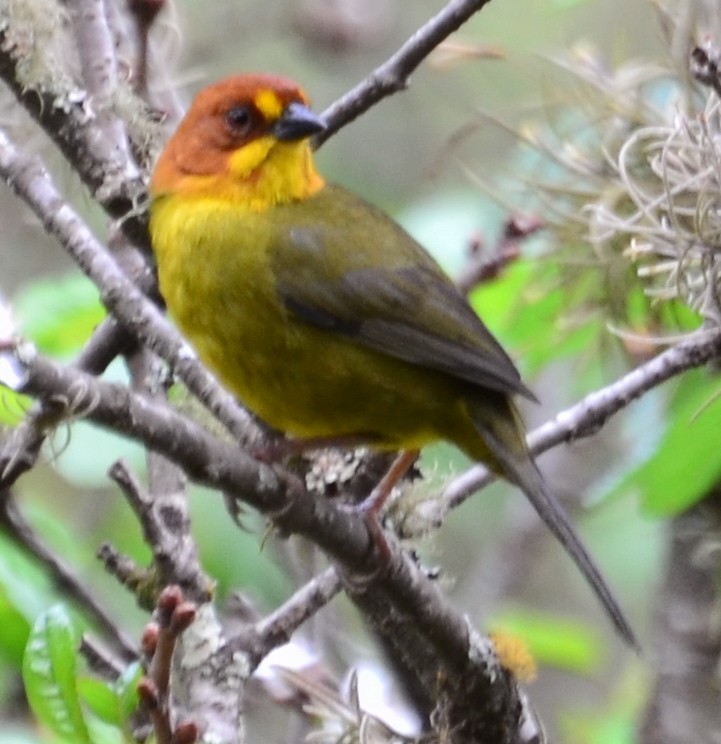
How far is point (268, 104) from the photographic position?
→ 10.6ft

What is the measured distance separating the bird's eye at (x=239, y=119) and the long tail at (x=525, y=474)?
0.88 meters

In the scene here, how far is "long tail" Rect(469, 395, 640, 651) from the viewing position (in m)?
2.69

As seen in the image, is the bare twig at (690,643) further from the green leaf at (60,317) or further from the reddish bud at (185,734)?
the reddish bud at (185,734)

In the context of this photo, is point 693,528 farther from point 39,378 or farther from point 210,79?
point 210,79

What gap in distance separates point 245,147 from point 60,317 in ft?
1.94

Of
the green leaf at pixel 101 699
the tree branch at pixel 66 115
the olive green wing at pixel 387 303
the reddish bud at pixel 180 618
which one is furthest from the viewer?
the olive green wing at pixel 387 303

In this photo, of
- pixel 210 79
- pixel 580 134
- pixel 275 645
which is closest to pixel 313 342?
pixel 275 645

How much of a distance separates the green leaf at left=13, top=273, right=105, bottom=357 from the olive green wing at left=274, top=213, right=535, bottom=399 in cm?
54

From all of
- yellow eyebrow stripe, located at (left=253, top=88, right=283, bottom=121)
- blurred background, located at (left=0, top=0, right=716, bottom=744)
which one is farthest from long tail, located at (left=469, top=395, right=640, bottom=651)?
yellow eyebrow stripe, located at (left=253, top=88, right=283, bottom=121)

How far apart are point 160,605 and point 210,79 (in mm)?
4788

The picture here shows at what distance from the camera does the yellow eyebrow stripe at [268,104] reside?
3213 millimetres

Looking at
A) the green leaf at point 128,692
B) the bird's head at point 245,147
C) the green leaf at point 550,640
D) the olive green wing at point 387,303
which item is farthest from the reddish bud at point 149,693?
the green leaf at point 550,640

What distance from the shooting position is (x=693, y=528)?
3.42 meters

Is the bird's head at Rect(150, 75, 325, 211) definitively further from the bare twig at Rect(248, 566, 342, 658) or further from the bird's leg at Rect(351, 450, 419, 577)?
the bare twig at Rect(248, 566, 342, 658)
